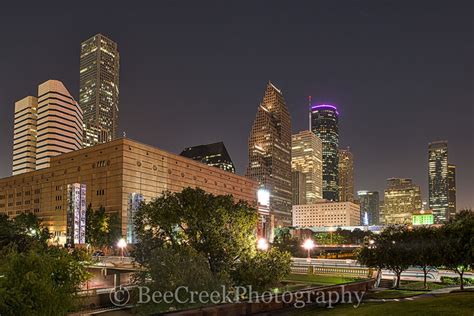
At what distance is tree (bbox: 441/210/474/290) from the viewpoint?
39.2 meters

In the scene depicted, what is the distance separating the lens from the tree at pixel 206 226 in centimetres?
4084

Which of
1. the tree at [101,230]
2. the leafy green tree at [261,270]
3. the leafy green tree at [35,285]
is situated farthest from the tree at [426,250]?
the tree at [101,230]

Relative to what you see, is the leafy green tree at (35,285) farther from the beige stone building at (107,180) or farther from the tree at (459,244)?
the beige stone building at (107,180)

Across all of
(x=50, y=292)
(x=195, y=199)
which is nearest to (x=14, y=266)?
(x=50, y=292)

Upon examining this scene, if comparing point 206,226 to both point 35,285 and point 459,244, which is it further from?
point 459,244

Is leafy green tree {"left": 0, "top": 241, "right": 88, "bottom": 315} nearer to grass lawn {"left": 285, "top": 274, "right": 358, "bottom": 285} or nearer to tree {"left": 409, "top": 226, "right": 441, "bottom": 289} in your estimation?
grass lawn {"left": 285, "top": 274, "right": 358, "bottom": 285}

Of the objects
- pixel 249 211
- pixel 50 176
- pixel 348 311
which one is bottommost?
pixel 348 311

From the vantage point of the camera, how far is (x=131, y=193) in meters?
136

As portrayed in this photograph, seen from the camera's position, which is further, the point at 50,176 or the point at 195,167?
the point at 195,167

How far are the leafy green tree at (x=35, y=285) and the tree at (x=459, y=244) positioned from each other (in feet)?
102

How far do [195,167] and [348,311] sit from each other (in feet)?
478

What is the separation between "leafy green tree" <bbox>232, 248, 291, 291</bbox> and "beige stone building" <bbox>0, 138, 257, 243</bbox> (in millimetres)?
94536

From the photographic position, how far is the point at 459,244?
132 feet

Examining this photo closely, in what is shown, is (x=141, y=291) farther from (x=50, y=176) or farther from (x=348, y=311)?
(x=50, y=176)
